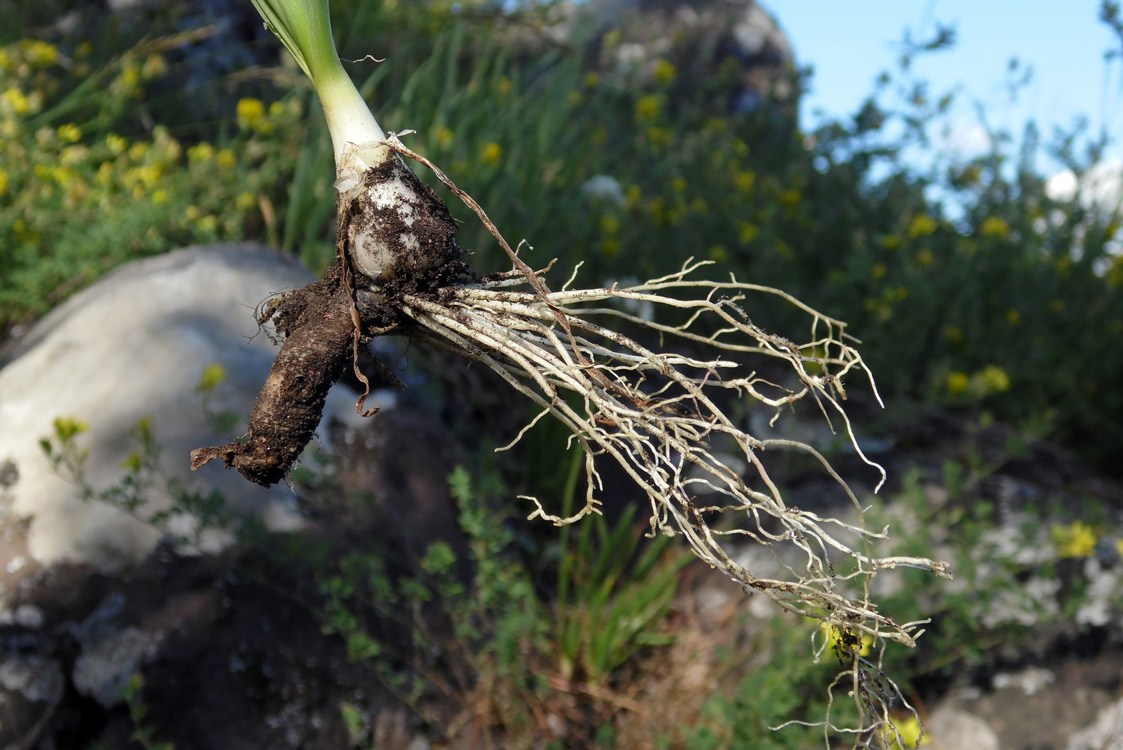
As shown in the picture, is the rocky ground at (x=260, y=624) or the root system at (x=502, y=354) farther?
the rocky ground at (x=260, y=624)

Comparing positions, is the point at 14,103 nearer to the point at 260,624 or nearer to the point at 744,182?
the point at 260,624

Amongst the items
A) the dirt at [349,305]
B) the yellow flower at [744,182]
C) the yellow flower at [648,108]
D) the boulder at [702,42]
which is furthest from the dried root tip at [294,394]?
the boulder at [702,42]

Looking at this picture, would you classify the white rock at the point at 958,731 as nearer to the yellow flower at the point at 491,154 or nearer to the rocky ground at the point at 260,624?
the rocky ground at the point at 260,624

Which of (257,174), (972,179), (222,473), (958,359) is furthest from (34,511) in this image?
(972,179)

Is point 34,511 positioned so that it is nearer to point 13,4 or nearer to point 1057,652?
point 1057,652

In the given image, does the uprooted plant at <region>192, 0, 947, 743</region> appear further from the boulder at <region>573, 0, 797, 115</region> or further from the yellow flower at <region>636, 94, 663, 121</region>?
the boulder at <region>573, 0, 797, 115</region>

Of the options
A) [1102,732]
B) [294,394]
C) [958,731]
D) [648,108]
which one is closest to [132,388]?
[294,394]

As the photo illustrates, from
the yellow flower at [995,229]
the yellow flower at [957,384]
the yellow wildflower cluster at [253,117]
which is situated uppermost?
the yellow flower at [995,229]
